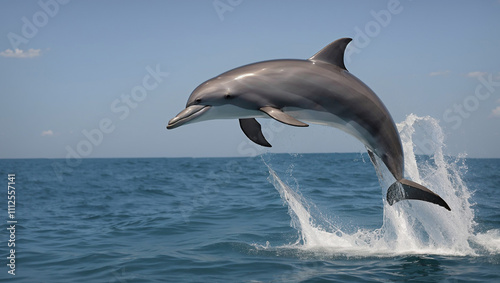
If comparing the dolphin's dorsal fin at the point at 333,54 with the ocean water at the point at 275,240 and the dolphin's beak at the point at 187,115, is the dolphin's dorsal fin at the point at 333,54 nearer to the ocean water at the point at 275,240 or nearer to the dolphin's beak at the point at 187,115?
the dolphin's beak at the point at 187,115

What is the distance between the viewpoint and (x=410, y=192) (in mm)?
5895

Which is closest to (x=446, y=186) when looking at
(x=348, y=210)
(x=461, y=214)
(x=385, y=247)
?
(x=461, y=214)

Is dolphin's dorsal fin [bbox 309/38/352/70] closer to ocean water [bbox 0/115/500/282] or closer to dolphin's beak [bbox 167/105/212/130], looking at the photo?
dolphin's beak [bbox 167/105/212/130]

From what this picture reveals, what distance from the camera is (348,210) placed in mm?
12750

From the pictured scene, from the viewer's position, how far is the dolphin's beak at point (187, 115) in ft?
14.7

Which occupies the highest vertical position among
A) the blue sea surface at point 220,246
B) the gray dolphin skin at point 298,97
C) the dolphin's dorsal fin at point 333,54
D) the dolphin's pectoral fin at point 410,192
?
the dolphin's dorsal fin at point 333,54

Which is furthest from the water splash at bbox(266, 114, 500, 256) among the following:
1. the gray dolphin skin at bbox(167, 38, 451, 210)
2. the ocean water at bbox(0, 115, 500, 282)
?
the gray dolphin skin at bbox(167, 38, 451, 210)

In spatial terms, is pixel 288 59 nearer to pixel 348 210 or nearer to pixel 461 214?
pixel 461 214

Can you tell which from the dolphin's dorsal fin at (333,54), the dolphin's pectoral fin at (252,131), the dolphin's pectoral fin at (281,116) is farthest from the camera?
the dolphin's pectoral fin at (252,131)

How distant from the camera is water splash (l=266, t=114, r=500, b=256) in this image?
8.29m

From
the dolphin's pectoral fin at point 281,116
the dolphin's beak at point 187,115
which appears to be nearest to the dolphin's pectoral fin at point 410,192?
the dolphin's pectoral fin at point 281,116

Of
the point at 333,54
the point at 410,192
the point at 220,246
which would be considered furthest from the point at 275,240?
the point at 333,54

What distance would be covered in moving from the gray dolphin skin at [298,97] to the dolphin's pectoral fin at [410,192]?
0.76m

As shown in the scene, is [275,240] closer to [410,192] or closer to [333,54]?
[410,192]
